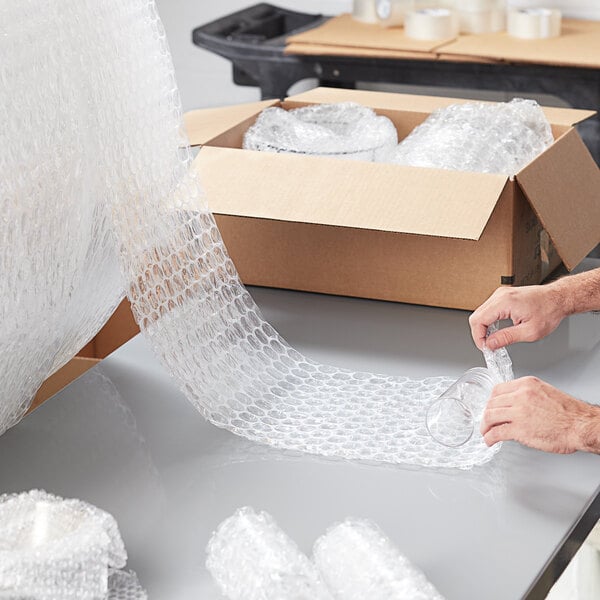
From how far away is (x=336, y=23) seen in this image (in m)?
3.66

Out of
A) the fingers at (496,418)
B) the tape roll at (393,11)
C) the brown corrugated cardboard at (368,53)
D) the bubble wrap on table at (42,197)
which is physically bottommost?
the brown corrugated cardboard at (368,53)

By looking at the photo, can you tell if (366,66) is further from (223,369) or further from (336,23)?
(223,369)

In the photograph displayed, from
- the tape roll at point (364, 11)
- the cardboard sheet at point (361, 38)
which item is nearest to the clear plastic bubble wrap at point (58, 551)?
the cardboard sheet at point (361, 38)

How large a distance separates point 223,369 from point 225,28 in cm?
220

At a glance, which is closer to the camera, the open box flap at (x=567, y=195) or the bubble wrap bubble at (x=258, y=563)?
the bubble wrap bubble at (x=258, y=563)

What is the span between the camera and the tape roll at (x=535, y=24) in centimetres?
333

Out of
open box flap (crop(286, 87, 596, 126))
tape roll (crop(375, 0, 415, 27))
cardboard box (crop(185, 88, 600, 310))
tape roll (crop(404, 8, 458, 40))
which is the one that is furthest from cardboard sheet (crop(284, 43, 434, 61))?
cardboard box (crop(185, 88, 600, 310))

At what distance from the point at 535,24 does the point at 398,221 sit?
188cm

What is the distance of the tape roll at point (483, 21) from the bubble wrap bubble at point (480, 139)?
1496mm

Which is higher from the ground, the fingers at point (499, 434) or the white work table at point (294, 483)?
the fingers at point (499, 434)

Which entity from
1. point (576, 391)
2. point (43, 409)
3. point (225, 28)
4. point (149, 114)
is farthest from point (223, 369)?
point (225, 28)

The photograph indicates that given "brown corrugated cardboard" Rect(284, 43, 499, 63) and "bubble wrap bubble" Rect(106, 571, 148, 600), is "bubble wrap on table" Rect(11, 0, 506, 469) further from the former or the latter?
"brown corrugated cardboard" Rect(284, 43, 499, 63)

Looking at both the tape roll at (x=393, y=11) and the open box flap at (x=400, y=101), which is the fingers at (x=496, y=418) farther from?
the tape roll at (x=393, y=11)

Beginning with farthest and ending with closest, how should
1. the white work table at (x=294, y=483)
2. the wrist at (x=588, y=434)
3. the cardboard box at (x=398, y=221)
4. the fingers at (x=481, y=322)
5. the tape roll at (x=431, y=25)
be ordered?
1. the tape roll at (x=431, y=25)
2. the cardboard box at (x=398, y=221)
3. the fingers at (x=481, y=322)
4. the wrist at (x=588, y=434)
5. the white work table at (x=294, y=483)
